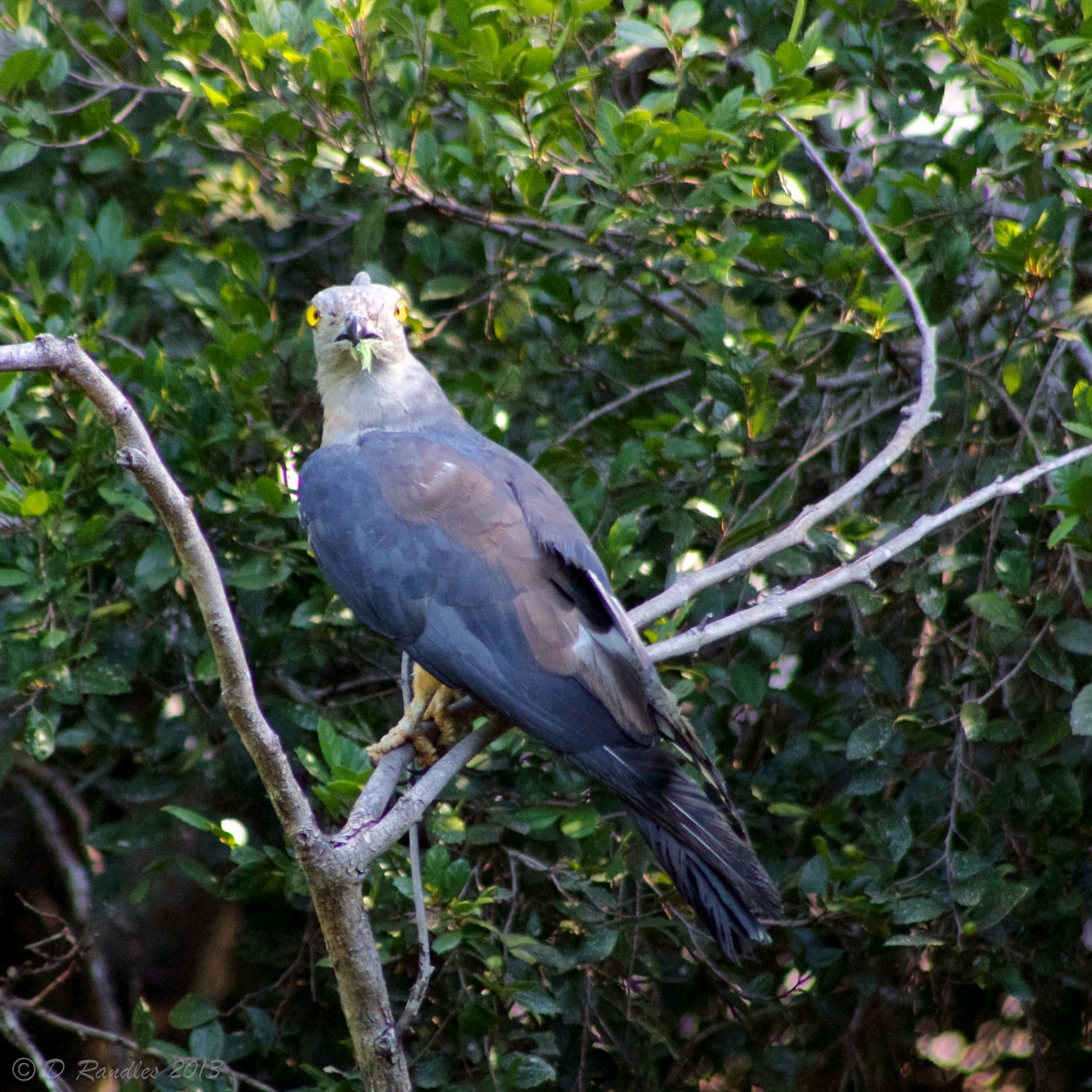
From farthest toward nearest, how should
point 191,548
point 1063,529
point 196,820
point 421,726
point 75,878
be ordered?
point 75,878
point 421,726
point 196,820
point 1063,529
point 191,548

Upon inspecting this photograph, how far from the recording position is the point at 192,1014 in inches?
132

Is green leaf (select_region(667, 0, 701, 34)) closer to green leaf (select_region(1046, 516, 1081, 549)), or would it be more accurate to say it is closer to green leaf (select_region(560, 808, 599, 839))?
green leaf (select_region(1046, 516, 1081, 549))

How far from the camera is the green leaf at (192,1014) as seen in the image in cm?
335

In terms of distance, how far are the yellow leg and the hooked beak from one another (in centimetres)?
105

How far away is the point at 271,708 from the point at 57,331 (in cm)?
136

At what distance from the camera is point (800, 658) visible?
13.0ft

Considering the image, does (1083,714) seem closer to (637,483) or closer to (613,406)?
(637,483)

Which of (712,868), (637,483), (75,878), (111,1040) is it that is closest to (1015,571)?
(637,483)

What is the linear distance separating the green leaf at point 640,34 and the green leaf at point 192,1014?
3.12 metres

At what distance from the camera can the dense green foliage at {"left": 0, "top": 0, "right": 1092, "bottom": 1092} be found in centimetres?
323

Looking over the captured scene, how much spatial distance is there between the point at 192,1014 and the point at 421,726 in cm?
110

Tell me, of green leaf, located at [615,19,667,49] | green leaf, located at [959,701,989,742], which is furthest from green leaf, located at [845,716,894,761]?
green leaf, located at [615,19,667,49]

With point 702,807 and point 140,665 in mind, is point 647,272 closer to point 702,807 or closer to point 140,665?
point 702,807

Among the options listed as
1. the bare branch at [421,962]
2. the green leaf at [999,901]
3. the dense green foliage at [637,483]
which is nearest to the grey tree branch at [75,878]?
the dense green foliage at [637,483]
